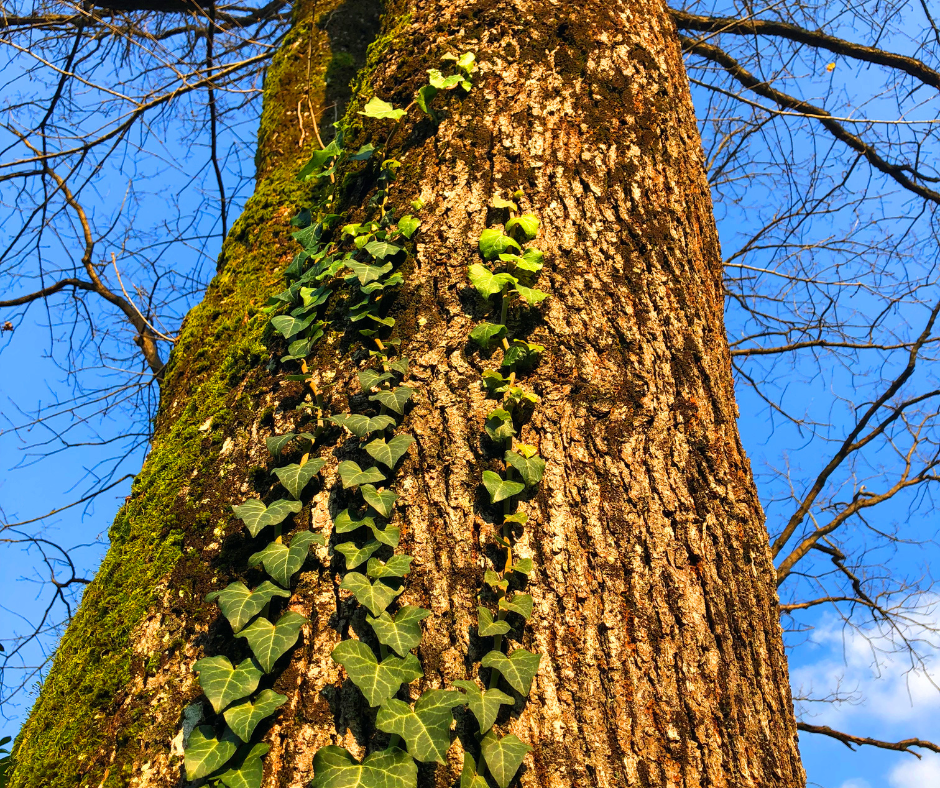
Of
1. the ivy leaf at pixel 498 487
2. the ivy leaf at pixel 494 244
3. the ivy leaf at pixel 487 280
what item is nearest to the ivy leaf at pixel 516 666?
the ivy leaf at pixel 498 487

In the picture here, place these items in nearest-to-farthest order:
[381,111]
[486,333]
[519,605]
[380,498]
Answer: [519,605] < [380,498] < [486,333] < [381,111]

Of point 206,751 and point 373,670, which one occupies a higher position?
point 373,670

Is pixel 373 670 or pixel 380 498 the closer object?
pixel 373 670

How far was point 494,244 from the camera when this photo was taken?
4.89 ft

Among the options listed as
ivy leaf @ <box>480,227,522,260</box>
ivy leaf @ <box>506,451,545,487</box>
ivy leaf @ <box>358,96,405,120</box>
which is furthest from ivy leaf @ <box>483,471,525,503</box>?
ivy leaf @ <box>358,96,405,120</box>

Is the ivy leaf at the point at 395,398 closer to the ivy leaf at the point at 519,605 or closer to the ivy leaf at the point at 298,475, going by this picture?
the ivy leaf at the point at 298,475

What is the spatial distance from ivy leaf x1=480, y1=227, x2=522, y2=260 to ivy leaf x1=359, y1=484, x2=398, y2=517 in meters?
0.58

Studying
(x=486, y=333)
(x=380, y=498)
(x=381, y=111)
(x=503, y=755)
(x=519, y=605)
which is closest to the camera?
(x=503, y=755)

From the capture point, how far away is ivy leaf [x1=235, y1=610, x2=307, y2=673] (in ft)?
4.03

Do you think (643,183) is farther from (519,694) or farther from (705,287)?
(519,694)

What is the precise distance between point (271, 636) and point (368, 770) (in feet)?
1.01

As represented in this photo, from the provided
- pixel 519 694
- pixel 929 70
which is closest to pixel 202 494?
pixel 519 694

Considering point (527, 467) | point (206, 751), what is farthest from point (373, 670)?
point (527, 467)

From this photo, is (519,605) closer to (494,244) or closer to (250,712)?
(250,712)
